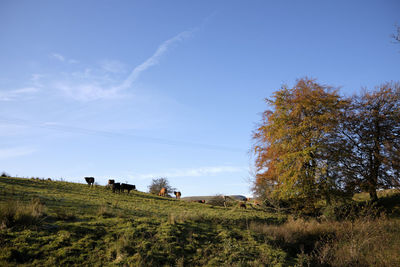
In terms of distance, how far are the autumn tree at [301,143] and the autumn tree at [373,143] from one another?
2.67 metres

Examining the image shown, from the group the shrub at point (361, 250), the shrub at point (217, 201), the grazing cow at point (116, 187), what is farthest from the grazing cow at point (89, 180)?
the shrub at point (361, 250)

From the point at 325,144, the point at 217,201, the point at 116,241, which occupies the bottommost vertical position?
the point at 116,241

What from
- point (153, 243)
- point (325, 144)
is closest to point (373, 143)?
point (325, 144)

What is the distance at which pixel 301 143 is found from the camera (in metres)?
27.7

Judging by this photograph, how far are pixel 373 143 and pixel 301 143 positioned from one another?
953 cm

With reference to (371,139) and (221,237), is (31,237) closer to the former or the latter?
(221,237)

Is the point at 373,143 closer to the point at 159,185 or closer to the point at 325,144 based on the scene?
the point at 325,144

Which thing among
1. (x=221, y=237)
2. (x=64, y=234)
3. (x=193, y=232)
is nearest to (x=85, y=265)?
(x=64, y=234)

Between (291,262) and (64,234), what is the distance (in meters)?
10.3

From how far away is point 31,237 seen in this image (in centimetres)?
1059

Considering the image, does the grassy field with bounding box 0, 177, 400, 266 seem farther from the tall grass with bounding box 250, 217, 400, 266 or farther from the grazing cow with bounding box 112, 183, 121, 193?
the grazing cow with bounding box 112, 183, 121, 193

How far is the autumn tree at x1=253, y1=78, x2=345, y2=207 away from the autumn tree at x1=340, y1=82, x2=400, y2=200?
2666mm

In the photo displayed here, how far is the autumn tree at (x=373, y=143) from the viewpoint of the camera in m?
29.0

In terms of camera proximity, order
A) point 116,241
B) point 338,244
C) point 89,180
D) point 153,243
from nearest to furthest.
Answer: point 116,241 → point 153,243 → point 338,244 → point 89,180
